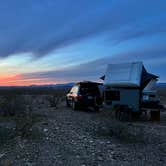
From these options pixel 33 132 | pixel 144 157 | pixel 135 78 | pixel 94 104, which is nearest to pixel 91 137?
pixel 33 132

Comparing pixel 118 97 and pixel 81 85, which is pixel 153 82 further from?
pixel 81 85

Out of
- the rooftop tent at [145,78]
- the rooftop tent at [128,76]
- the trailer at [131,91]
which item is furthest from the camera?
the rooftop tent at [145,78]

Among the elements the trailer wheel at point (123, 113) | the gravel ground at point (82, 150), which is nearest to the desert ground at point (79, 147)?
the gravel ground at point (82, 150)

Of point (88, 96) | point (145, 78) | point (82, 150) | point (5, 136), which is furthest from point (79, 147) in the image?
point (88, 96)

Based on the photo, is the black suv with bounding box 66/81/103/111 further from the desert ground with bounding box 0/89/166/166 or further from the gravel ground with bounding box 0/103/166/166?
the gravel ground with bounding box 0/103/166/166

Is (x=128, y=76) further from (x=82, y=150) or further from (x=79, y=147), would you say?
(x=82, y=150)

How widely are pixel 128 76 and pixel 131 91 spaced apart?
2.87ft

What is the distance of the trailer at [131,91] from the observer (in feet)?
56.4

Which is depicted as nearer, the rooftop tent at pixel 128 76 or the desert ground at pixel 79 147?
the desert ground at pixel 79 147

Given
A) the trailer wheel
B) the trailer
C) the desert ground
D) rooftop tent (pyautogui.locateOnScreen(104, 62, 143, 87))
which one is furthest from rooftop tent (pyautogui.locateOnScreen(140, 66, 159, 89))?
the desert ground

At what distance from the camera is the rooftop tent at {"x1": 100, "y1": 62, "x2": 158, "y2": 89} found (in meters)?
17.4

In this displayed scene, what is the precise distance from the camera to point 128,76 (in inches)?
696

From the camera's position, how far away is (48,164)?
7883 millimetres

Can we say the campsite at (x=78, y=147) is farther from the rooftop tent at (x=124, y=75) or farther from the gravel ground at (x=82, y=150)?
the rooftop tent at (x=124, y=75)
